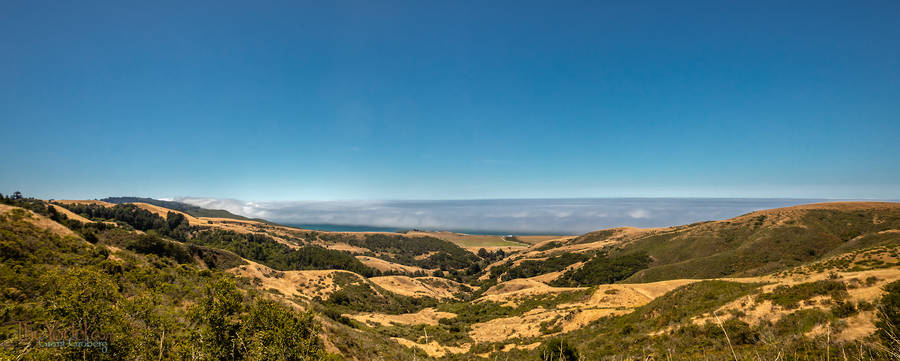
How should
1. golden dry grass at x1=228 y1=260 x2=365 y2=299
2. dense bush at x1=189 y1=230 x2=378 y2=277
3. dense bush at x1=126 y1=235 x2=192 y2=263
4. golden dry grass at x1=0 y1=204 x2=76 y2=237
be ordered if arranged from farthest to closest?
1. dense bush at x1=189 y1=230 x2=378 y2=277
2. golden dry grass at x1=228 y1=260 x2=365 y2=299
3. dense bush at x1=126 y1=235 x2=192 y2=263
4. golden dry grass at x1=0 y1=204 x2=76 y2=237

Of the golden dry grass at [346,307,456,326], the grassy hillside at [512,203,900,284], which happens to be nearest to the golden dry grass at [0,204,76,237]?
the golden dry grass at [346,307,456,326]

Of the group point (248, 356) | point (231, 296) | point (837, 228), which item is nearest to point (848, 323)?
point (248, 356)

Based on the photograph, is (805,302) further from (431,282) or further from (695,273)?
(431,282)

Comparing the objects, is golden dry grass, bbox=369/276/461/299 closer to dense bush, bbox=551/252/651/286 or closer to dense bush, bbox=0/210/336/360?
dense bush, bbox=551/252/651/286

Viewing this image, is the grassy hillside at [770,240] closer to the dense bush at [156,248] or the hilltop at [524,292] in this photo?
the hilltop at [524,292]

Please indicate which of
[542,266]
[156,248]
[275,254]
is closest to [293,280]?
[156,248]

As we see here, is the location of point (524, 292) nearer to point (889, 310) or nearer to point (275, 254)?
point (889, 310)

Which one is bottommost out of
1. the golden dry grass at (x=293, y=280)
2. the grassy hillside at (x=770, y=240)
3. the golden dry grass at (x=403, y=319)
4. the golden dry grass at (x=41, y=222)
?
the golden dry grass at (x=403, y=319)

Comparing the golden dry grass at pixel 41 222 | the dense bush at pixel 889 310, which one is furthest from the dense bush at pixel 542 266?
the golden dry grass at pixel 41 222

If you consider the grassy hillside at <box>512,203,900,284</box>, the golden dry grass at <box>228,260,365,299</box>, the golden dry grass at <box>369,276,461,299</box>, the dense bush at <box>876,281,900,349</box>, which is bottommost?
the golden dry grass at <box>369,276,461,299</box>
